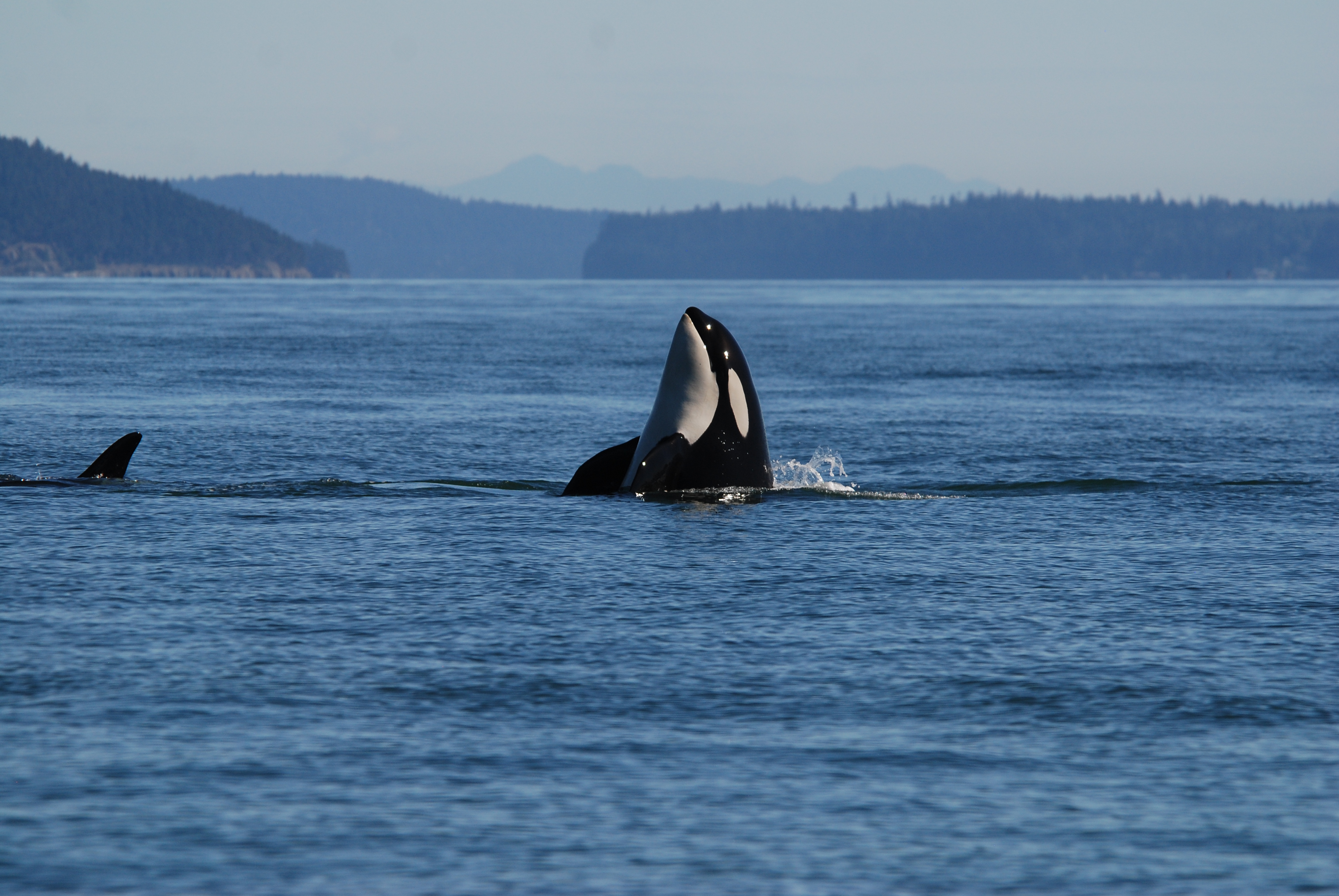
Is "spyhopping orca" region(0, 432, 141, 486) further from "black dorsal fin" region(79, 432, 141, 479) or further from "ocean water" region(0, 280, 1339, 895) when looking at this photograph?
"ocean water" region(0, 280, 1339, 895)

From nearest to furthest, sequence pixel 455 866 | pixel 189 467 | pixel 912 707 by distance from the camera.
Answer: pixel 455 866 < pixel 912 707 < pixel 189 467

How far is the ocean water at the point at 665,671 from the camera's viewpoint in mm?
5641

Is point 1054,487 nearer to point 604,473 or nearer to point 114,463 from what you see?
point 604,473

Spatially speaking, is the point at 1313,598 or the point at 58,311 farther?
the point at 58,311

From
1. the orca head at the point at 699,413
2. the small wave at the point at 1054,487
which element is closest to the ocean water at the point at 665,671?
the small wave at the point at 1054,487

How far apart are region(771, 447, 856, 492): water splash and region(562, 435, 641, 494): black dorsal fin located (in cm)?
176

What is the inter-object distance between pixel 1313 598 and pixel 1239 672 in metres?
2.55

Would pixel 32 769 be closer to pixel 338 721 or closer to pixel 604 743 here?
pixel 338 721

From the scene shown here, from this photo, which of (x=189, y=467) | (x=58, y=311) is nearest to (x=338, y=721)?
(x=189, y=467)

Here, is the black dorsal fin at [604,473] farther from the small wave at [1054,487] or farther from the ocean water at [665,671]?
the small wave at [1054,487]

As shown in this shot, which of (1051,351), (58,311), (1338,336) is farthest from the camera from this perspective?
(58,311)

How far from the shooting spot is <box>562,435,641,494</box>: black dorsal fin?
1539cm

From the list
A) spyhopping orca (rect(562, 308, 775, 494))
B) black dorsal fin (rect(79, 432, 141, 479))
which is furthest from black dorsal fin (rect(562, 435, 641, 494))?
black dorsal fin (rect(79, 432, 141, 479))

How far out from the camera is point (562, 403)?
29.7 m
